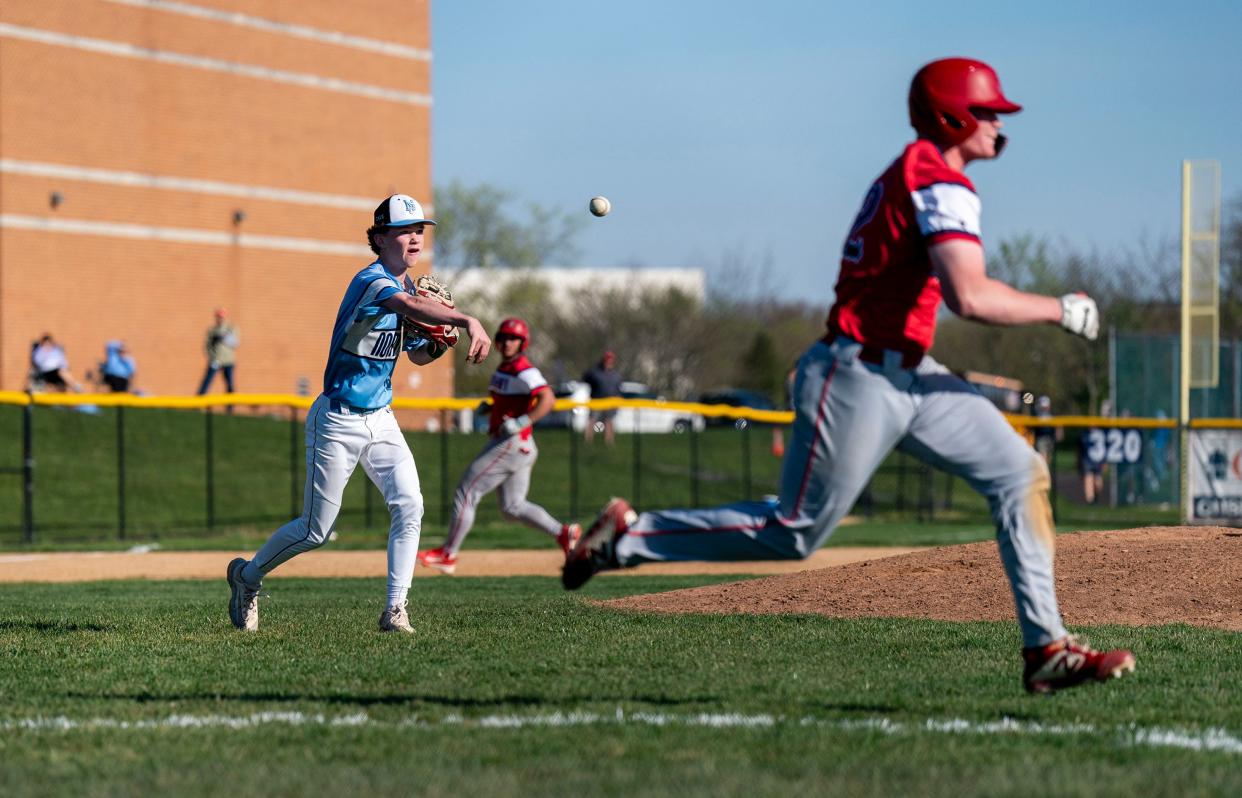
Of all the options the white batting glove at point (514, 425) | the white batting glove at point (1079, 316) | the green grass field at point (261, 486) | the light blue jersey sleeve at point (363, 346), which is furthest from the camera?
the green grass field at point (261, 486)

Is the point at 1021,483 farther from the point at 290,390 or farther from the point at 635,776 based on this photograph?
the point at 290,390

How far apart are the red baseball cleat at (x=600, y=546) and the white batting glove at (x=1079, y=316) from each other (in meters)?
1.66

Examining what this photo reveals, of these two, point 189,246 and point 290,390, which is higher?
point 189,246

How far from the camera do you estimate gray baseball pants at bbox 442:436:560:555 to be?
43.7 ft

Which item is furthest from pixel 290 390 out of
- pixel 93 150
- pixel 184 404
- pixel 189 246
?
pixel 184 404

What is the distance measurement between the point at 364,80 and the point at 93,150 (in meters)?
8.32

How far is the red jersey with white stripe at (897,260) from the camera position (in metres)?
5.57

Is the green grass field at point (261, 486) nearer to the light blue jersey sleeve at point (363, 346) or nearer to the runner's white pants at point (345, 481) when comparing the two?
the runner's white pants at point (345, 481)

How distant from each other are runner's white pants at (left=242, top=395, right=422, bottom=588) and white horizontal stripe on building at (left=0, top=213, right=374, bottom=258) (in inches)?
1226

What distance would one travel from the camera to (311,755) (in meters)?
4.97

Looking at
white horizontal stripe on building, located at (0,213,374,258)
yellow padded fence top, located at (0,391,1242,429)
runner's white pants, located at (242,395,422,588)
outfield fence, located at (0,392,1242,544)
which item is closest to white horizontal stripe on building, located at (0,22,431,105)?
white horizontal stripe on building, located at (0,213,374,258)

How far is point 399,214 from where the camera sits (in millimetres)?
8086

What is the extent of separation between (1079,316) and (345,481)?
13.0 ft

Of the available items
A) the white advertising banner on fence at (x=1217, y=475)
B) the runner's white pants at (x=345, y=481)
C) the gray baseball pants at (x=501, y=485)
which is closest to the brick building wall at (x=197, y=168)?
the white advertising banner on fence at (x=1217, y=475)
